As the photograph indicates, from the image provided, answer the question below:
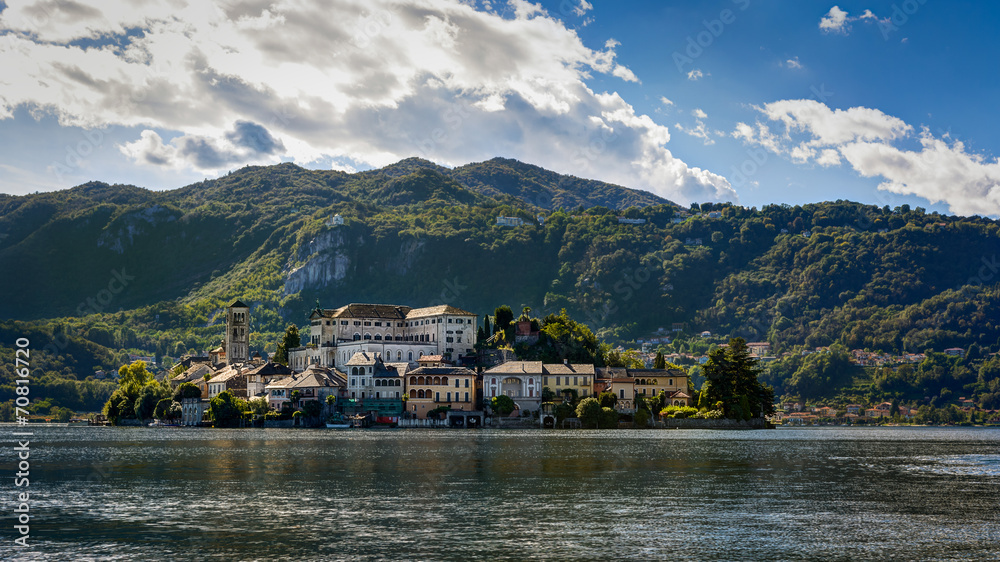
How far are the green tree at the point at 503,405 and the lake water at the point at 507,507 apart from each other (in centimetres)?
6412

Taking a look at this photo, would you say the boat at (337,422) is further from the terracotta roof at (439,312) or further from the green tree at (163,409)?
the green tree at (163,409)

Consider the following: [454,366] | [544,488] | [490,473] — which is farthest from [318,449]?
[454,366]

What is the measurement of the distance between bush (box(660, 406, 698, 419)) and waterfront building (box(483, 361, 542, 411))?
18.8 m

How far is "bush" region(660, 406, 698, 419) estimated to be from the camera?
5320 inches

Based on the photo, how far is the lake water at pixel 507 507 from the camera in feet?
102

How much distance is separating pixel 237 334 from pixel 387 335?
3952cm

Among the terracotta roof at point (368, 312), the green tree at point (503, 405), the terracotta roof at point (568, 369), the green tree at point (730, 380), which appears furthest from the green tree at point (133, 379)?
the green tree at point (730, 380)

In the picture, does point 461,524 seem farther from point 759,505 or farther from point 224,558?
point 759,505

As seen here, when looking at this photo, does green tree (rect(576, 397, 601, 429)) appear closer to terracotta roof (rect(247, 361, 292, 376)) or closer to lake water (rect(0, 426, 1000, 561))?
terracotta roof (rect(247, 361, 292, 376))

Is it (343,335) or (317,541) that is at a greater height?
(343,335)

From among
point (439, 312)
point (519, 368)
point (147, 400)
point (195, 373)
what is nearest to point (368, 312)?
point (439, 312)

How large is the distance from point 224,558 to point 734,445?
66.1 m

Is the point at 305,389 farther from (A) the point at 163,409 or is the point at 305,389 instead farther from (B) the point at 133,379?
(B) the point at 133,379

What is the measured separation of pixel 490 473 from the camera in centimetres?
5509
